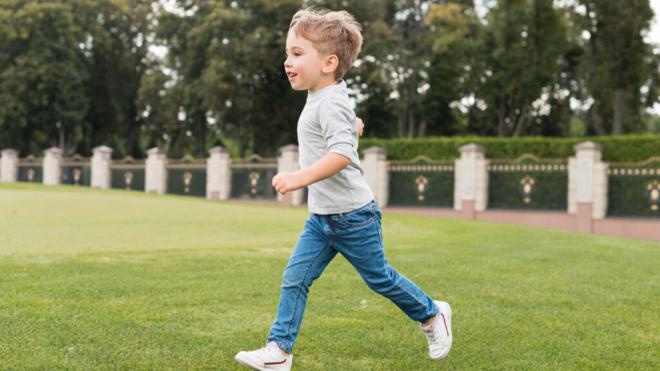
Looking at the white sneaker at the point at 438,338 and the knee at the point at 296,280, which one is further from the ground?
the knee at the point at 296,280

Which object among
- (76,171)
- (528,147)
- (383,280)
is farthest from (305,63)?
(76,171)

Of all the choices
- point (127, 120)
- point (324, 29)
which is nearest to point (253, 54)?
point (127, 120)

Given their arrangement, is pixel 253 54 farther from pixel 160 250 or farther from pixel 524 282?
pixel 524 282

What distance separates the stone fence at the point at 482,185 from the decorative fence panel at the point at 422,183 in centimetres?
3

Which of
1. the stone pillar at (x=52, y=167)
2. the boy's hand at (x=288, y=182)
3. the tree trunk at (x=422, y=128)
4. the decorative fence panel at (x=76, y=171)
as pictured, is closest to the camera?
the boy's hand at (x=288, y=182)

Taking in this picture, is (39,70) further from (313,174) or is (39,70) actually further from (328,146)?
(313,174)

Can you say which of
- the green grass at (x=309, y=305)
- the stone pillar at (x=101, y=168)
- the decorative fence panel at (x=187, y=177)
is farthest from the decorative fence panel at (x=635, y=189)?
the stone pillar at (x=101, y=168)

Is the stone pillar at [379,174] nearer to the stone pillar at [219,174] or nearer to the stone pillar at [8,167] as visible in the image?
the stone pillar at [219,174]

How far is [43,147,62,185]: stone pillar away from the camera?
33.3 meters

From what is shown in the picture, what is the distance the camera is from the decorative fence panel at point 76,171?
1291 inches

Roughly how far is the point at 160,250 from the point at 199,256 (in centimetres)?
96

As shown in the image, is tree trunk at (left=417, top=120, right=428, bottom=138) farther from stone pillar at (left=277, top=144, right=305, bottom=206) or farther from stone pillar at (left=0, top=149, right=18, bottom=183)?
stone pillar at (left=0, top=149, right=18, bottom=183)

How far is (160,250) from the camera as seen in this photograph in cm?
943

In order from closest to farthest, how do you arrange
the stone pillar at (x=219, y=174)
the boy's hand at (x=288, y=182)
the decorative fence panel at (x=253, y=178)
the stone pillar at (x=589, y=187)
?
the boy's hand at (x=288, y=182)
the stone pillar at (x=589, y=187)
the decorative fence panel at (x=253, y=178)
the stone pillar at (x=219, y=174)
